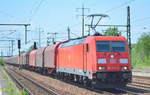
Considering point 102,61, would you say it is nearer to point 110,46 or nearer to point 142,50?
point 110,46

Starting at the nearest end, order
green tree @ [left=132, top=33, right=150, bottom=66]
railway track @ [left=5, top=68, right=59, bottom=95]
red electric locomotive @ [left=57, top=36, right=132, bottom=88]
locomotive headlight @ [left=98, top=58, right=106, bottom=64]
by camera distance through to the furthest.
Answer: red electric locomotive @ [left=57, top=36, right=132, bottom=88] < locomotive headlight @ [left=98, top=58, right=106, bottom=64] < railway track @ [left=5, top=68, right=59, bottom=95] < green tree @ [left=132, top=33, right=150, bottom=66]

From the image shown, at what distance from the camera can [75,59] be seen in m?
26.5

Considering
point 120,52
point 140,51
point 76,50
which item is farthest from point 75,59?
point 140,51

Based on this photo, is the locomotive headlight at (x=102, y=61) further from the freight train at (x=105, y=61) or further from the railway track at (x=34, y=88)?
the railway track at (x=34, y=88)

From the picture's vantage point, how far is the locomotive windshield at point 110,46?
21828 mm

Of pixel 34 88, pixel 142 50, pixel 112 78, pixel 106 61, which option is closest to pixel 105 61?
pixel 106 61

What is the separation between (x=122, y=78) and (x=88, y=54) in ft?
8.68

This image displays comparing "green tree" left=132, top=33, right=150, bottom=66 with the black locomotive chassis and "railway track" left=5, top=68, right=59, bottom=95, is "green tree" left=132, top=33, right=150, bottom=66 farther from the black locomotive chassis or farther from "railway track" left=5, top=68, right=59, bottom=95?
the black locomotive chassis

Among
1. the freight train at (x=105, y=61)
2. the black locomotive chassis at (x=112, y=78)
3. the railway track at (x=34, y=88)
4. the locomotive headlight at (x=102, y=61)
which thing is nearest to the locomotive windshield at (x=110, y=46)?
the freight train at (x=105, y=61)

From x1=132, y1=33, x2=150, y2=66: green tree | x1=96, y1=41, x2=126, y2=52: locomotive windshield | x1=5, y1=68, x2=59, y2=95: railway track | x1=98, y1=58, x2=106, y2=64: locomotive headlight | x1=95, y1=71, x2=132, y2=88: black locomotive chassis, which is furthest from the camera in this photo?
x1=132, y1=33, x2=150, y2=66: green tree

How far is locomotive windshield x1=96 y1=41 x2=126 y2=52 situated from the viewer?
21.8 meters

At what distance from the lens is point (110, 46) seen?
22.0 metres

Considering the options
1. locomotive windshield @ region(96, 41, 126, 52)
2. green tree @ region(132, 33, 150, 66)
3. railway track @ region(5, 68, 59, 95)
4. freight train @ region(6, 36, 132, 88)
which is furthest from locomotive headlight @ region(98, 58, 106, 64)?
green tree @ region(132, 33, 150, 66)

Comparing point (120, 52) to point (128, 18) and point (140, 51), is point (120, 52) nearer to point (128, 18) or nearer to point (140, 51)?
point (128, 18)
